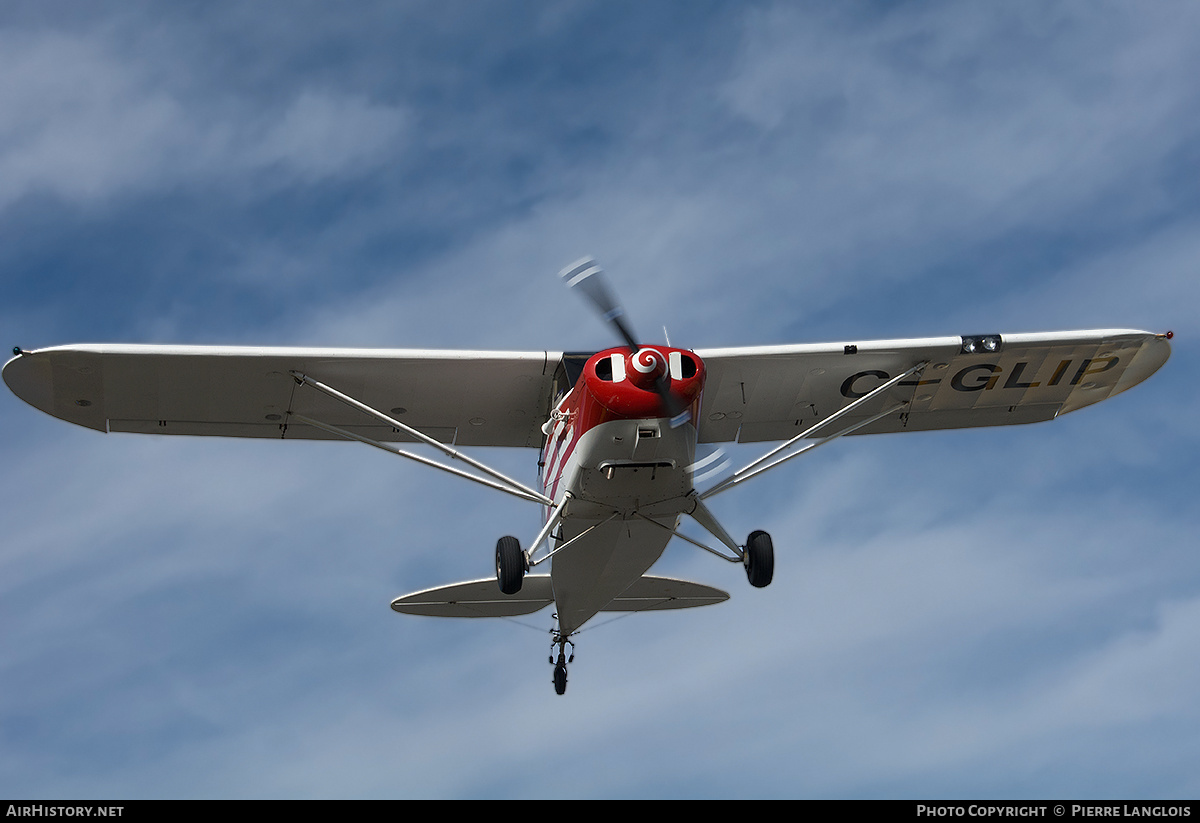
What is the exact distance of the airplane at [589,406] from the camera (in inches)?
496

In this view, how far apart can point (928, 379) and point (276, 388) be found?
7.98 metres

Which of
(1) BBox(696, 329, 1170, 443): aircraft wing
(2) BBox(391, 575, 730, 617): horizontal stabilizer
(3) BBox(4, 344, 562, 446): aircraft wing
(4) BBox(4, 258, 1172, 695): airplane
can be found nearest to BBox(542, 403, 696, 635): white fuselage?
(4) BBox(4, 258, 1172, 695): airplane

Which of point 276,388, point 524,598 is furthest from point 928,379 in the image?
point 276,388

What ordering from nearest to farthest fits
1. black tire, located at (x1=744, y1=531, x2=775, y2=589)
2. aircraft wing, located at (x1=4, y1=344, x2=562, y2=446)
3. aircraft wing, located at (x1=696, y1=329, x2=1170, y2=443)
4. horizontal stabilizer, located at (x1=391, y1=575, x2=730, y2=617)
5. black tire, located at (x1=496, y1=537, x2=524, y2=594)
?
black tire, located at (x1=496, y1=537, x2=524, y2=594)
black tire, located at (x1=744, y1=531, x2=775, y2=589)
aircraft wing, located at (x1=4, y1=344, x2=562, y2=446)
aircraft wing, located at (x1=696, y1=329, x2=1170, y2=443)
horizontal stabilizer, located at (x1=391, y1=575, x2=730, y2=617)

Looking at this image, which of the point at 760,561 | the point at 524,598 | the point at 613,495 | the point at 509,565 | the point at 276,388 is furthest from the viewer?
the point at 524,598

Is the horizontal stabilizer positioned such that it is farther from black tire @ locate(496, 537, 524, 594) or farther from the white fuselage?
black tire @ locate(496, 537, 524, 594)

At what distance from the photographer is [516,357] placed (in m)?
14.8

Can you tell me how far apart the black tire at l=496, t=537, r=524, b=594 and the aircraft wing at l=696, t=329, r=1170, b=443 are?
334cm

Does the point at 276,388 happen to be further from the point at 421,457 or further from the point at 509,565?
the point at 509,565

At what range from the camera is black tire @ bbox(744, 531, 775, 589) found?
13.4 m

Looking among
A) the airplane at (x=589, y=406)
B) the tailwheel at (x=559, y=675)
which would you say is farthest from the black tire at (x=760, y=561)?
the tailwheel at (x=559, y=675)

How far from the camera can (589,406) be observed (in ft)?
39.5

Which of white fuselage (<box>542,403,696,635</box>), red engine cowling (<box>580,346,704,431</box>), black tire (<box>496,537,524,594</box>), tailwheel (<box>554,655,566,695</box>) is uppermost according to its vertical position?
red engine cowling (<box>580,346,704,431</box>)
